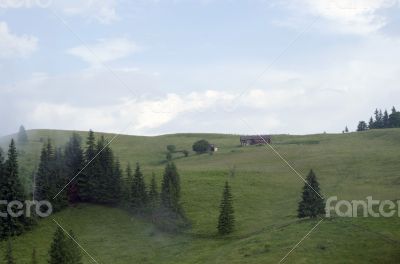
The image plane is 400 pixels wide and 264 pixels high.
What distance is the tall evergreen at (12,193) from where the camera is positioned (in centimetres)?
9094

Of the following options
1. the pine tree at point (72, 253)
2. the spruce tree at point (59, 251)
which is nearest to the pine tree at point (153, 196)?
the pine tree at point (72, 253)

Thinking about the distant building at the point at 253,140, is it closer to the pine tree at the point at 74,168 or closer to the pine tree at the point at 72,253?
the pine tree at the point at 74,168

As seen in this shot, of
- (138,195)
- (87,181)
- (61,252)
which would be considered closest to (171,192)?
(138,195)

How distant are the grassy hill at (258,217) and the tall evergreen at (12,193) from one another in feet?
7.77

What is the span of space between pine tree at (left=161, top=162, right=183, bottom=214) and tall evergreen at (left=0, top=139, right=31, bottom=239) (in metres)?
22.5

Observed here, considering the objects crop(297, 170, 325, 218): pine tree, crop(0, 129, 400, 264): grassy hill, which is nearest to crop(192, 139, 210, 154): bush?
crop(0, 129, 400, 264): grassy hill

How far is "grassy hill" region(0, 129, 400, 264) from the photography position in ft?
219

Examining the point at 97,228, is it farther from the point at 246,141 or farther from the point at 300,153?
the point at 246,141

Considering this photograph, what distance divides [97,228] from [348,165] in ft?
193

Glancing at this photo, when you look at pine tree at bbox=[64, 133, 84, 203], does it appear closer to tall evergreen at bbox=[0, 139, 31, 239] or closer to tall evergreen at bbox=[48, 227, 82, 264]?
tall evergreen at bbox=[0, 139, 31, 239]

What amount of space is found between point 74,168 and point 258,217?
39.2 meters

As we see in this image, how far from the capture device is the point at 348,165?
406 feet

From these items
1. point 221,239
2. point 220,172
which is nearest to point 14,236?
point 221,239

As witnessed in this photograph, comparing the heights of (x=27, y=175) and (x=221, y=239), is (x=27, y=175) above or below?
above
